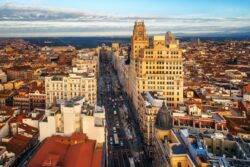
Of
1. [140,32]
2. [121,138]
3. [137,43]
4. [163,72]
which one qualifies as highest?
[140,32]

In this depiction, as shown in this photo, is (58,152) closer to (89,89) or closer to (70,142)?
(70,142)

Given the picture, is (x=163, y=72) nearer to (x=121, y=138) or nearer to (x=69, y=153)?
(x=121, y=138)

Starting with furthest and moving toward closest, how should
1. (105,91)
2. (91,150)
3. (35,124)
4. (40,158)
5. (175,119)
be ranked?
(105,91) → (35,124) → (175,119) → (91,150) → (40,158)

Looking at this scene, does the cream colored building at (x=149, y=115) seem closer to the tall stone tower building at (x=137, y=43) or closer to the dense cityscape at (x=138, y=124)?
the dense cityscape at (x=138, y=124)

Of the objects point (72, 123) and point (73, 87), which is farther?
point (73, 87)

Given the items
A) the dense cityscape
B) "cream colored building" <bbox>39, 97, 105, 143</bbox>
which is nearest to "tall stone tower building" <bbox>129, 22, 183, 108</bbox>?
the dense cityscape

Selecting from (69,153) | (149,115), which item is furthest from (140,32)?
(69,153)

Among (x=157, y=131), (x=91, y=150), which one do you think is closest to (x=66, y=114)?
(x=91, y=150)

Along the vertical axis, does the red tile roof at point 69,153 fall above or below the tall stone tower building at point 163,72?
below

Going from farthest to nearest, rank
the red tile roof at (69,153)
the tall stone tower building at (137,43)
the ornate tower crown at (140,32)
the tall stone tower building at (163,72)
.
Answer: the ornate tower crown at (140,32), the tall stone tower building at (137,43), the tall stone tower building at (163,72), the red tile roof at (69,153)

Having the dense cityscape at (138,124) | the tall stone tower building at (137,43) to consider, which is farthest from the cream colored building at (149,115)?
the tall stone tower building at (137,43)

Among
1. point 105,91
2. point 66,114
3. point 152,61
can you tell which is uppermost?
point 152,61
